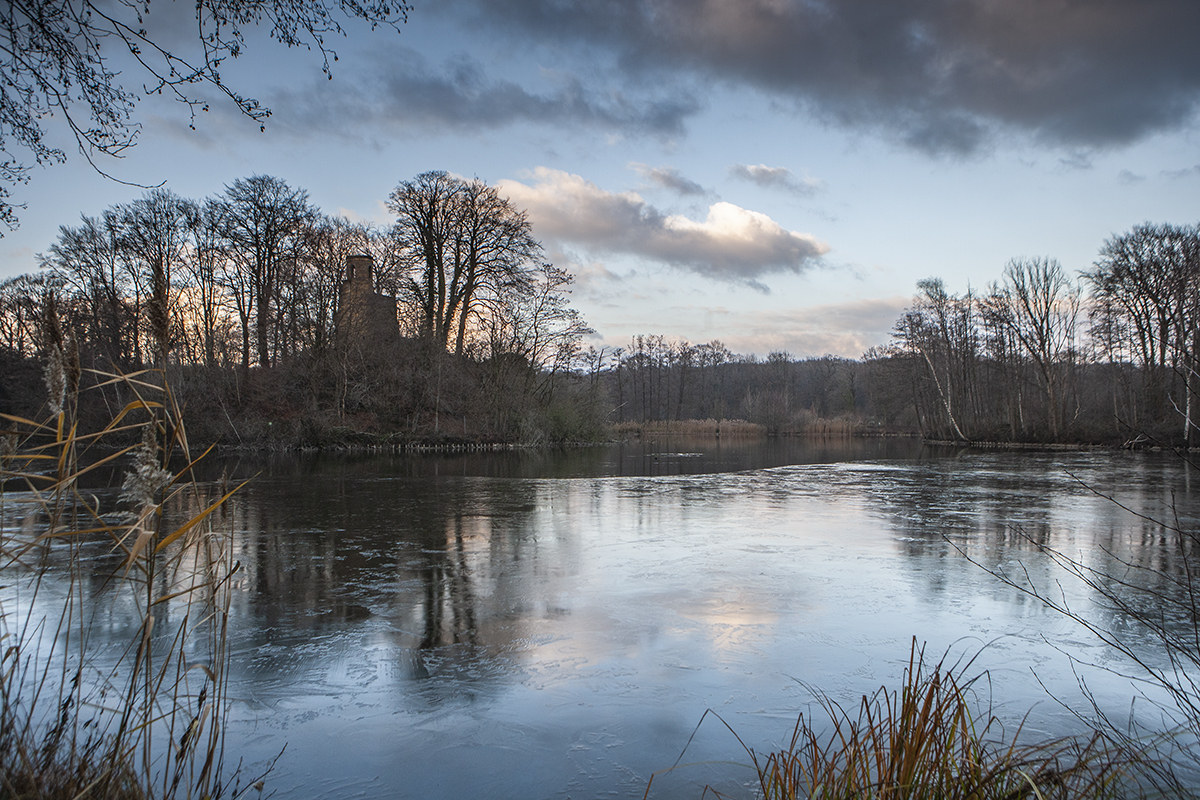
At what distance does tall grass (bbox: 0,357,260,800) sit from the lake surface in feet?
1.03

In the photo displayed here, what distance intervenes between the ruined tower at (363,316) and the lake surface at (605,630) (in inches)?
678

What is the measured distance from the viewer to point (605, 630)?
4.85 m

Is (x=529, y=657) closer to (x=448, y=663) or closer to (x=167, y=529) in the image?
(x=448, y=663)

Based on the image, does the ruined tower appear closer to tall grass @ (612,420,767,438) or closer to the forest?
the forest

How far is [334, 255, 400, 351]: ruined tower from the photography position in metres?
26.8

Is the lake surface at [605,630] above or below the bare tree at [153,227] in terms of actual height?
below

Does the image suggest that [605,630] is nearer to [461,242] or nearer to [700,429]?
[461,242]

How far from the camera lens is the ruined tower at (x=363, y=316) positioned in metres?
26.8

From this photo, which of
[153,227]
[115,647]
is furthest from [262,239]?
[115,647]

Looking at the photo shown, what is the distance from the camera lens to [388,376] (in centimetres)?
2783

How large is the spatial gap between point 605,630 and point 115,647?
3012mm

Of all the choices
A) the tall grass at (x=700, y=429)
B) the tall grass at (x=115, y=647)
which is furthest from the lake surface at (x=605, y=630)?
the tall grass at (x=700, y=429)

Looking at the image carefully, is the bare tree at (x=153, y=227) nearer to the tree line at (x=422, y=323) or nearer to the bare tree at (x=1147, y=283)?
the tree line at (x=422, y=323)

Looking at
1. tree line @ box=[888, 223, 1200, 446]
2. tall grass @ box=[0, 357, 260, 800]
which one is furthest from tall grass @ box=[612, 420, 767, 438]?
tall grass @ box=[0, 357, 260, 800]
